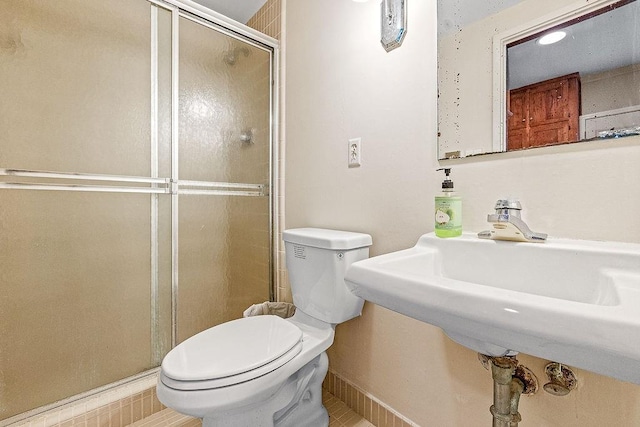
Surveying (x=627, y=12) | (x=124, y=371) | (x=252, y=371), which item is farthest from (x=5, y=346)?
(x=627, y=12)

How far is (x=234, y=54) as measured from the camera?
60.3 inches

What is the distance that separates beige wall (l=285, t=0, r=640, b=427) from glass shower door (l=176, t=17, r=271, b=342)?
0.19 metres

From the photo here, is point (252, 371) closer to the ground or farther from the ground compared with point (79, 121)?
closer to the ground

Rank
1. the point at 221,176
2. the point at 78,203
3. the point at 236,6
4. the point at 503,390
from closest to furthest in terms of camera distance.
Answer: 1. the point at 503,390
2. the point at 78,203
3. the point at 221,176
4. the point at 236,6

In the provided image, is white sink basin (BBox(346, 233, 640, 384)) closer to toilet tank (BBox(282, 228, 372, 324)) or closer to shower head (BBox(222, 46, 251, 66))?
toilet tank (BBox(282, 228, 372, 324))

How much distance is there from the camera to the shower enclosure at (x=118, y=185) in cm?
106

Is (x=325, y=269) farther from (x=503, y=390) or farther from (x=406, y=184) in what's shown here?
(x=503, y=390)

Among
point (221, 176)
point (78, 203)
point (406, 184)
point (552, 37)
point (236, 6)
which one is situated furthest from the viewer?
point (236, 6)

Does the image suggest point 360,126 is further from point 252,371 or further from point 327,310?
point 252,371

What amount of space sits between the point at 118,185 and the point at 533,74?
4.96ft

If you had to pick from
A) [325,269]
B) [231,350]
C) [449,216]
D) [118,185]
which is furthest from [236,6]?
[231,350]

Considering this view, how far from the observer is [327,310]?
1080 millimetres

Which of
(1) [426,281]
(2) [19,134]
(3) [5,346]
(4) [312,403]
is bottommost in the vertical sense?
(4) [312,403]

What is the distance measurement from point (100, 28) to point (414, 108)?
131 centimetres
